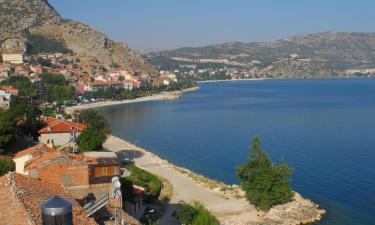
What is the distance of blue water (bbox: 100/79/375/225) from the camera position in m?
21.7

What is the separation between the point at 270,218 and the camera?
1742 centimetres

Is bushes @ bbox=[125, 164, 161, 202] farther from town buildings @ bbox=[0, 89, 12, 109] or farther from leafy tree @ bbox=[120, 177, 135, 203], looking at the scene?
town buildings @ bbox=[0, 89, 12, 109]

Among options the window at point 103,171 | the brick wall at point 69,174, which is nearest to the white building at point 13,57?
the window at point 103,171

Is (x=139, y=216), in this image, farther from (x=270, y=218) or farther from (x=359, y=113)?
(x=359, y=113)

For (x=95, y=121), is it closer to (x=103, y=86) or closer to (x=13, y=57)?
(x=103, y=86)

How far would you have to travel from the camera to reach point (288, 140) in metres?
36.2

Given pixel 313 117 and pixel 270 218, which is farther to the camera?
pixel 313 117

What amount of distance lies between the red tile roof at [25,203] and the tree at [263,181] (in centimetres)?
1158

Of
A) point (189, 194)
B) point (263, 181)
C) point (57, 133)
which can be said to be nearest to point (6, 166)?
point (189, 194)

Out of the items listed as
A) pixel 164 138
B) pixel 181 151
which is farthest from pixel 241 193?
pixel 164 138


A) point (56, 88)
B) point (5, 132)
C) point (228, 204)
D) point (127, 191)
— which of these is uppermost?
point (5, 132)

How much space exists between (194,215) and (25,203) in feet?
Answer: 31.6

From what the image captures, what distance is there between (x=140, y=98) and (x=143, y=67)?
46.8m

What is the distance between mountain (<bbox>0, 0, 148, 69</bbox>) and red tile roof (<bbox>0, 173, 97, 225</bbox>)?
3609 inches
